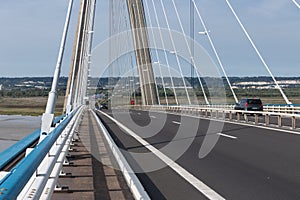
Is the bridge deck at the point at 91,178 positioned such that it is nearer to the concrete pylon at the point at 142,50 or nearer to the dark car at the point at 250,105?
the dark car at the point at 250,105

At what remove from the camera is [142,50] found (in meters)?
63.0

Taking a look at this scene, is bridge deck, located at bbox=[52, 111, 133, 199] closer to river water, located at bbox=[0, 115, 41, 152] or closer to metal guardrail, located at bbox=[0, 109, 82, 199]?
metal guardrail, located at bbox=[0, 109, 82, 199]

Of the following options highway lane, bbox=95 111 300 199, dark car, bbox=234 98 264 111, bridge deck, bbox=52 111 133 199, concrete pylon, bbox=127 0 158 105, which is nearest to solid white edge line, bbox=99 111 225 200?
highway lane, bbox=95 111 300 199

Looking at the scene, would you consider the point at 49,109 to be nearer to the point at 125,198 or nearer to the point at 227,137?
the point at 125,198

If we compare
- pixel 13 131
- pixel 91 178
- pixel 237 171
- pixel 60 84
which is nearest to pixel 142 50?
pixel 13 131

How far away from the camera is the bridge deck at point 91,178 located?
280 inches

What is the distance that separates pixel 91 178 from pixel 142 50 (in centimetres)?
5484

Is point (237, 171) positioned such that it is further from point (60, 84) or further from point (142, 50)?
point (142, 50)

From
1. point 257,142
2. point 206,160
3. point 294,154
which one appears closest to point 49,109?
point 206,160

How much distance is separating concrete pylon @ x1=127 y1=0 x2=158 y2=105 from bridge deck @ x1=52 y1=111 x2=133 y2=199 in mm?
48016

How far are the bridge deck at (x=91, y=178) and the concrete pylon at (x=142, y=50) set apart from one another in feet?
158

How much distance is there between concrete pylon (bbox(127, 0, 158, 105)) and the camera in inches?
2365

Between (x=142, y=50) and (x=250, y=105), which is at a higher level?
(x=142, y=50)

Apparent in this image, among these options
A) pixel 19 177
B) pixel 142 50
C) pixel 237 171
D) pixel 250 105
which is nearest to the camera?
pixel 19 177
